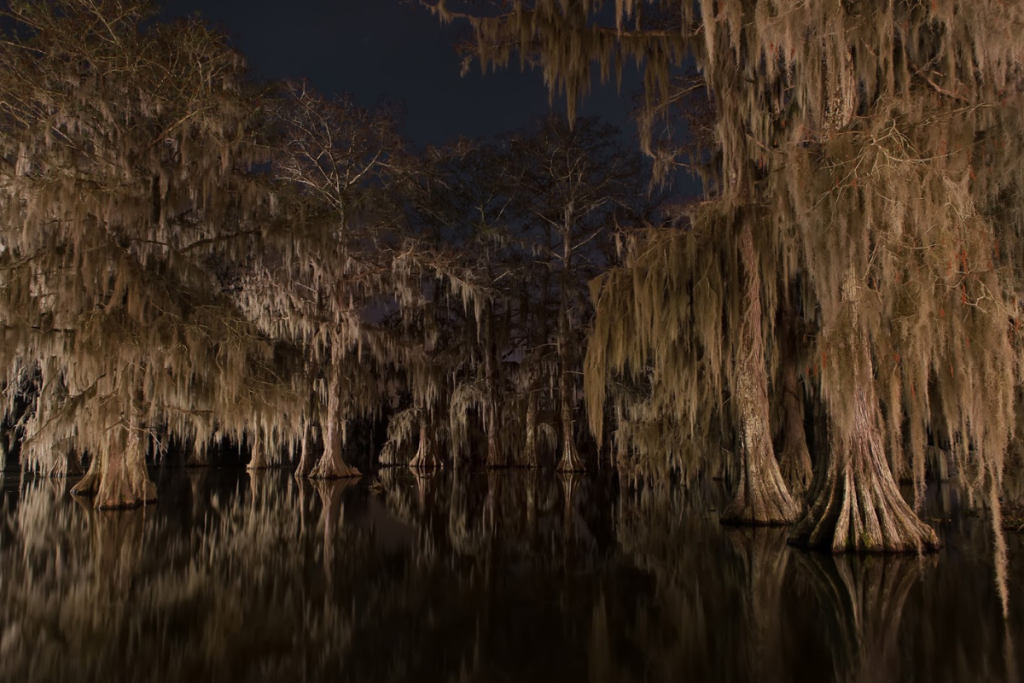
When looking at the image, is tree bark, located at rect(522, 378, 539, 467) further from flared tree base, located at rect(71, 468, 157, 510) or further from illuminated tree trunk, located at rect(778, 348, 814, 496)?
illuminated tree trunk, located at rect(778, 348, 814, 496)

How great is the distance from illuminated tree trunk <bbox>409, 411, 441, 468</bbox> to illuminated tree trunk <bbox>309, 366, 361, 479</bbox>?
13.4 feet

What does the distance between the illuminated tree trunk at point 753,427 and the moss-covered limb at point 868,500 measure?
1743mm

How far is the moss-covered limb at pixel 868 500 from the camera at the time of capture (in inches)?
252

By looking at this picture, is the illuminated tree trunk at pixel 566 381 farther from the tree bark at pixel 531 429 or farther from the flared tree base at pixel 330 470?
the flared tree base at pixel 330 470

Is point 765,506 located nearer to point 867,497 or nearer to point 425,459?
point 867,497

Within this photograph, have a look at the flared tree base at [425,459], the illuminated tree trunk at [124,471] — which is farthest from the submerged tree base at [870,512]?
the flared tree base at [425,459]

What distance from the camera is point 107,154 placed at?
10.9m

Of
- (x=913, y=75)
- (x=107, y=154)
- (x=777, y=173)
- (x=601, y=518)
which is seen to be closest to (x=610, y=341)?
(x=601, y=518)

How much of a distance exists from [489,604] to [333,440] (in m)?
13.3

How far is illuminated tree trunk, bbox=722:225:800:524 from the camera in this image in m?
8.23

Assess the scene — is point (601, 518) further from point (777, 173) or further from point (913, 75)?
point (913, 75)

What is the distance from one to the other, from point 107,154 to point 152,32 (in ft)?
6.56

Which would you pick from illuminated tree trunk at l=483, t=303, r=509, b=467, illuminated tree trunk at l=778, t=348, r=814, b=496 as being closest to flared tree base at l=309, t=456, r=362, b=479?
illuminated tree trunk at l=483, t=303, r=509, b=467

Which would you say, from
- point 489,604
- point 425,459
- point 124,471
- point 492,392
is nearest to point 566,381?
point 492,392
